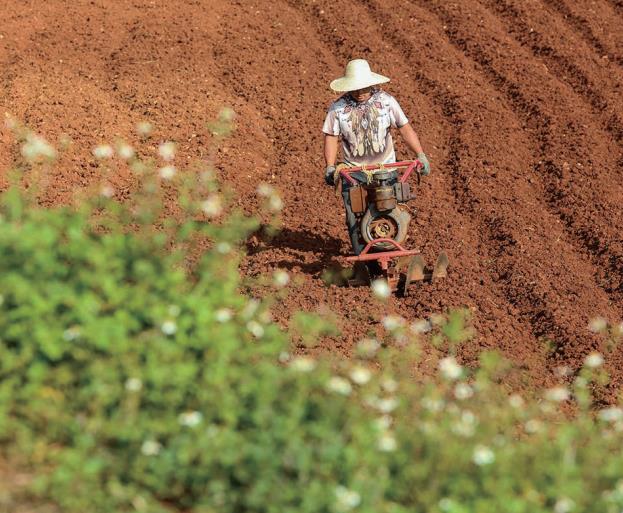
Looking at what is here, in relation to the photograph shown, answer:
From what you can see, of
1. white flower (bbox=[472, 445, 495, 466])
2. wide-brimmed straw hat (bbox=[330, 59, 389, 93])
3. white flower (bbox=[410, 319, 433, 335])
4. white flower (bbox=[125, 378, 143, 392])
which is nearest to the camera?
white flower (bbox=[472, 445, 495, 466])

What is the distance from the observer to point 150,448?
434 centimetres

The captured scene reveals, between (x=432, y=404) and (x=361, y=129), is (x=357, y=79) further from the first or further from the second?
(x=432, y=404)

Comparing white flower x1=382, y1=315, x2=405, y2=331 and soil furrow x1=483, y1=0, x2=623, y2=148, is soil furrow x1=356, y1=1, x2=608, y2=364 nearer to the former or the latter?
white flower x1=382, y1=315, x2=405, y2=331

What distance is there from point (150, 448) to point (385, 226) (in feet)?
12.8

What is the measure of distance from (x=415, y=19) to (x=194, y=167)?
18.3 ft

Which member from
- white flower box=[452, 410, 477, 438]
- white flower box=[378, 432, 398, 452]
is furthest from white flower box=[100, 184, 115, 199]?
white flower box=[452, 410, 477, 438]

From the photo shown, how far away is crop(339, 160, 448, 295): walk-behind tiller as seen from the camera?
7.68 m

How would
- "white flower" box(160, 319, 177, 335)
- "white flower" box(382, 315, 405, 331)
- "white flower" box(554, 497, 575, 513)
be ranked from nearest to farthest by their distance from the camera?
"white flower" box(554, 497, 575, 513)
"white flower" box(160, 319, 177, 335)
"white flower" box(382, 315, 405, 331)

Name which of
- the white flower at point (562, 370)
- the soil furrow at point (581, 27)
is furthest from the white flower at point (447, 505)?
the soil furrow at point (581, 27)

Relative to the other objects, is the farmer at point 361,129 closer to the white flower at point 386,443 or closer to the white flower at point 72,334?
the white flower at point 72,334

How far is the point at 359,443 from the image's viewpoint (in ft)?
14.8

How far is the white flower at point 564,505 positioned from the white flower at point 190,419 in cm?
154

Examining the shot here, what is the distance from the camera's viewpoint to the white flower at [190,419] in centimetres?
445

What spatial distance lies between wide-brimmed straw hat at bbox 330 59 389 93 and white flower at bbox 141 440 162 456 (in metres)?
3.87
